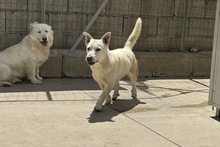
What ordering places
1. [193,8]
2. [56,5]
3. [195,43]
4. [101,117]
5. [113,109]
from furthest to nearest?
[195,43] < [193,8] < [56,5] < [113,109] < [101,117]

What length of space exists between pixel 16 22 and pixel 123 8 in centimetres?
244

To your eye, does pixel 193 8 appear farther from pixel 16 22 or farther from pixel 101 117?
pixel 101 117

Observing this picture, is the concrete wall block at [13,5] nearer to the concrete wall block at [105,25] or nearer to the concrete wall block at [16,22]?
the concrete wall block at [16,22]

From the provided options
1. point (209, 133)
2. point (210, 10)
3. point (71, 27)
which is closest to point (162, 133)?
point (209, 133)

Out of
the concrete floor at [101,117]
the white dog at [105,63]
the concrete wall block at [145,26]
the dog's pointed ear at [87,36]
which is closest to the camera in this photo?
the concrete floor at [101,117]

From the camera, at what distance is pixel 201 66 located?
921cm

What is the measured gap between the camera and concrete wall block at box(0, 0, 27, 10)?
8.20 m

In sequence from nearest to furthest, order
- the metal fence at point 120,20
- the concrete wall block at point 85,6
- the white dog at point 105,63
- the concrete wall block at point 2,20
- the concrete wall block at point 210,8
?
the white dog at point 105,63, the concrete wall block at point 2,20, the metal fence at point 120,20, the concrete wall block at point 85,6, the concrete wall block at point 210,8

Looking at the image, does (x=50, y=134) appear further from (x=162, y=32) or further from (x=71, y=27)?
(x=162, y=32)

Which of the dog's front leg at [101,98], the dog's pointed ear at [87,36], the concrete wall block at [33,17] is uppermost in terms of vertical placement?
the concrete wall block at [33,17]

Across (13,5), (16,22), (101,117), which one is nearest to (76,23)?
(16,22)

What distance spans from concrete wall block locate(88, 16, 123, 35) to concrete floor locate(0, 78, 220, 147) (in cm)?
166

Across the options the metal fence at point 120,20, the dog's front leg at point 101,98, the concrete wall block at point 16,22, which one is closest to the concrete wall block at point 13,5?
the metal fence at point 120,20

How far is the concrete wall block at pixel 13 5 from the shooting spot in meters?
8.20
